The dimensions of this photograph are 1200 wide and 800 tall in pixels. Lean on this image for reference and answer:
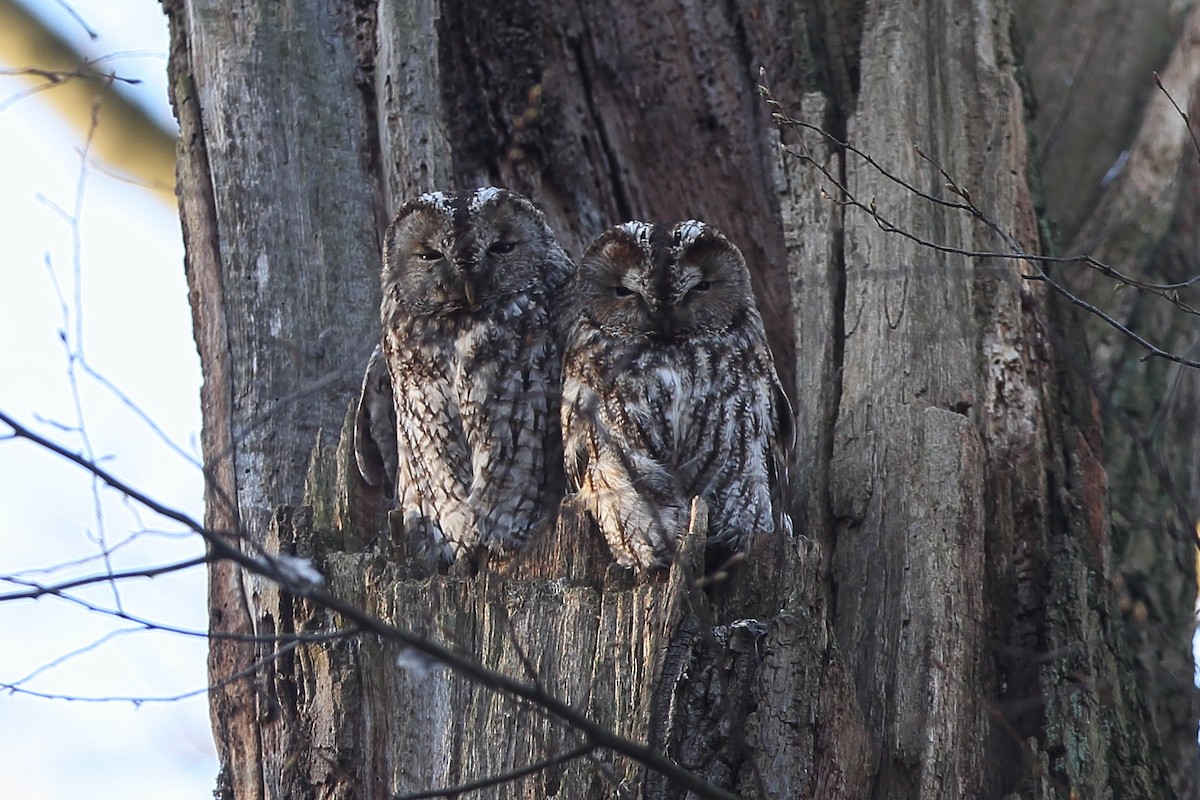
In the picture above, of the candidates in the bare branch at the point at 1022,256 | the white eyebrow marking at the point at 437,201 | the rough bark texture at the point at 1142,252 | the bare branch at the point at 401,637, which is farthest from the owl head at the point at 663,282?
the bare branch at the point at 401,637

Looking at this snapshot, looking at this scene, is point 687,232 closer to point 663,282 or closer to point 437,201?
point 663,282

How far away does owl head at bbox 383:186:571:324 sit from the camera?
3.47 metres

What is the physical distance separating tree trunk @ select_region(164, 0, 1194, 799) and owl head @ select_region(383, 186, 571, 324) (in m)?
0.23

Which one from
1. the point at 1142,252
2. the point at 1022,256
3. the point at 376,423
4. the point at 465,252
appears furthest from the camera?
the point at 1142,252

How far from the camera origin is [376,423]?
3812mm

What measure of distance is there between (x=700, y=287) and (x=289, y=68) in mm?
1473

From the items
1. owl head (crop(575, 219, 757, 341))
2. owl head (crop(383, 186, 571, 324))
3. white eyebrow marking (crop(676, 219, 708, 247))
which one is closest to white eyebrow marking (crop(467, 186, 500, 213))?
owl head (crop(383, 186, 571, 324))

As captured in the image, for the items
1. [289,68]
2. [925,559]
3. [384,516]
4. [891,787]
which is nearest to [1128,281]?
[925,559]

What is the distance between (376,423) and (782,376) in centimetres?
148

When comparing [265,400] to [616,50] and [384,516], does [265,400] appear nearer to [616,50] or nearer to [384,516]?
[384,516]

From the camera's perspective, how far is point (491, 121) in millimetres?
4152

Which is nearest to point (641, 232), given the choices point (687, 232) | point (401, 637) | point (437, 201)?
point (687, 232)

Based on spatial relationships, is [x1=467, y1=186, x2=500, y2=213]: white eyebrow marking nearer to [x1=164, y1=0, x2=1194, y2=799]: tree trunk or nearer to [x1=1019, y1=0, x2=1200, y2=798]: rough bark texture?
[x1=164, y1=0, x2=1194, y2=799]: tree trunk

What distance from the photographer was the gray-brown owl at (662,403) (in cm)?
328
